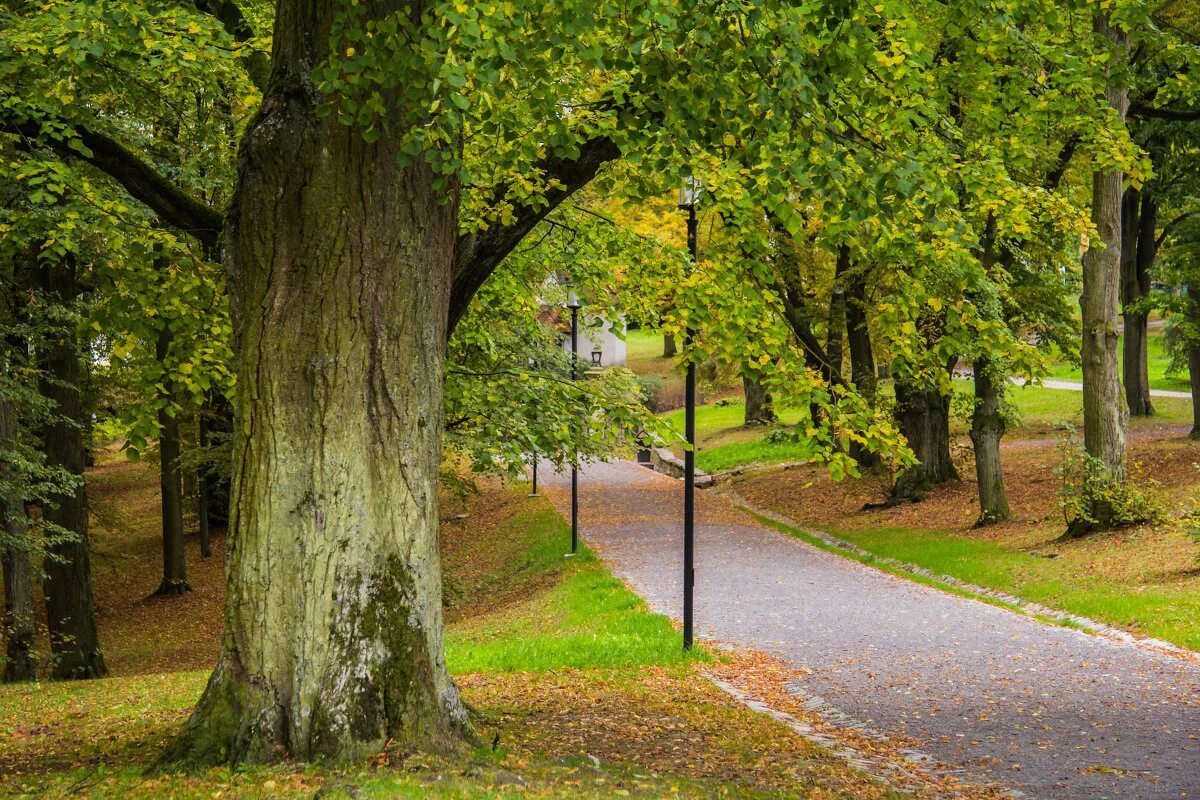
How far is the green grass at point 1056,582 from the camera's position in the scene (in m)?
12.5

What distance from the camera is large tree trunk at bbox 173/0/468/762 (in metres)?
5.84

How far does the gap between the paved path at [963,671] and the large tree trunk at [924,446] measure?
523 centimetres

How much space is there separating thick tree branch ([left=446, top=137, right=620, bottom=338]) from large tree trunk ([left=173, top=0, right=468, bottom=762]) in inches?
50.3

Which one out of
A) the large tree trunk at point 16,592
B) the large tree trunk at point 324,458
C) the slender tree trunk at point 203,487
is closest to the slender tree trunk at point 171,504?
the slender tree trunk at point 203,487

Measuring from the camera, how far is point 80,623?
15539mm

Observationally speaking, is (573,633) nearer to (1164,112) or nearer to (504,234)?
(504,234)

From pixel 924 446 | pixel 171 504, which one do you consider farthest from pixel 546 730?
pixel 924 446

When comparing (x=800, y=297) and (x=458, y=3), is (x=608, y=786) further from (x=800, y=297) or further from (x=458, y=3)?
(x=800, y=297)

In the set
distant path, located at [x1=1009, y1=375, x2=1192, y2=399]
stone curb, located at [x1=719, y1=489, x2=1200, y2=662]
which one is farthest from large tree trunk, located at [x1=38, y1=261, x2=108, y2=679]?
distant path, located at [x1=1009, y1=375, x2=1192, y2=399]

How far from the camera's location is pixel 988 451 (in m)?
20.4

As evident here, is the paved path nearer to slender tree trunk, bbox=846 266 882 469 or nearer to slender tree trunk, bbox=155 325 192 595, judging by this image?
slender tree trunk, bbox=846 266 882 469

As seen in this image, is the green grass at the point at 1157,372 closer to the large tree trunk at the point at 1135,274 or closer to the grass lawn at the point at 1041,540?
the large tree trunk at the point at 1135,274

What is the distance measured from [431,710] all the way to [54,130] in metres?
4.87

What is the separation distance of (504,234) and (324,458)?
7.60 ft
